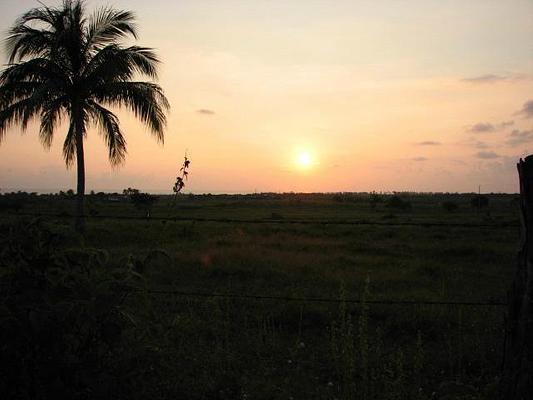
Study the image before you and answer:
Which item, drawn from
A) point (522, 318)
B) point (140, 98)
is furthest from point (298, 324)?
point (140, 98)

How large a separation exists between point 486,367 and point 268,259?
7.01 m

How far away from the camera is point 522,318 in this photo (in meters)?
2.25

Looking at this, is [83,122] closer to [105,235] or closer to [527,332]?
[105,235]

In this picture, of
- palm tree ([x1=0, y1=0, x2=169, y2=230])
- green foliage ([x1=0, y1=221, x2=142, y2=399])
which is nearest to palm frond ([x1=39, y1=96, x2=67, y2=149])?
palm tree ([x1=0, y1=0, x2=169, y2=230])

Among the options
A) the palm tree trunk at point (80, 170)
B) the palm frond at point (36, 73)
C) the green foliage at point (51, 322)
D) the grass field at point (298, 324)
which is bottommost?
the grass field at point (298, 324)

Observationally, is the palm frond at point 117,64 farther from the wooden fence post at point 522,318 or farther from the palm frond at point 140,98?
the wooden fence post at point 522,318

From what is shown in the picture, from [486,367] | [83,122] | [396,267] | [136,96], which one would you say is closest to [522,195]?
[486,367]

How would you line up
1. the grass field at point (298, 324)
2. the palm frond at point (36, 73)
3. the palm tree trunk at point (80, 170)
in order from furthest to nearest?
1. the palm tree trunk at point (80, 170)
2. the palm frond at point (36, 73)
3. the grass field at point (298, 324)

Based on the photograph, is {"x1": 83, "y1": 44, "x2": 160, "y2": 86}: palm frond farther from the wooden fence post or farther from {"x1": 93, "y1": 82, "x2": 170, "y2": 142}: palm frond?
the wooden fence post

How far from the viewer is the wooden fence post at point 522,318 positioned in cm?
221

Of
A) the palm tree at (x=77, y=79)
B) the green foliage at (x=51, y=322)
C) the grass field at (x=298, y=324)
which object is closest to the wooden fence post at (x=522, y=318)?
the grass field at (x=298, y=324)

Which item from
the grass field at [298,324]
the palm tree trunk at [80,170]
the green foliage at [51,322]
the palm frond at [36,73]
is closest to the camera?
the green foliage at [51,322]

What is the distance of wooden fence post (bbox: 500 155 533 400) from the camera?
Answer: 2207mm

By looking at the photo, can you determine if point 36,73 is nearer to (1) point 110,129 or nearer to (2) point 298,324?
(1) point 110,129
